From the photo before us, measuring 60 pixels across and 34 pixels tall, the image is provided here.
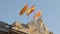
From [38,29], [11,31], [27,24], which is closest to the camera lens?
[11,31]

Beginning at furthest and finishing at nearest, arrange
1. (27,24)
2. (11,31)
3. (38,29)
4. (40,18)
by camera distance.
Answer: (40,18), (38,29), (27,24), (11,31)

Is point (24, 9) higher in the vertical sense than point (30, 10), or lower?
lower

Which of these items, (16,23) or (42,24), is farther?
(42,24)

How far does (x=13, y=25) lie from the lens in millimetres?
21922

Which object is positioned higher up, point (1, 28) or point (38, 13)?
point (38, 13)

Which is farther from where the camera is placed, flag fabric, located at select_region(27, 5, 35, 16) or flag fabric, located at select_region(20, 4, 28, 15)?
flag fabric, located at select_region(27, 5, 35, 16)

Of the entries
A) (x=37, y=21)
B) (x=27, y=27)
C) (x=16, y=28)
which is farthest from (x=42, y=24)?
(x=16, y=28)

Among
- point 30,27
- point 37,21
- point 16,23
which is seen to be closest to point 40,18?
point 37,21

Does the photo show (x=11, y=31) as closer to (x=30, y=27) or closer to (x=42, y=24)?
(x=30, y=27)

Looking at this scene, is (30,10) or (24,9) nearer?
(24,9)

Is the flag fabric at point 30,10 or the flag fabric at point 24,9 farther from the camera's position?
the flag fabric at point 30,10

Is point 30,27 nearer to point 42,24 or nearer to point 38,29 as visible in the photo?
point 38,29

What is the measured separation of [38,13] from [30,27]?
3.44m

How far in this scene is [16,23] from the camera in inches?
870
